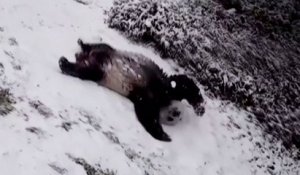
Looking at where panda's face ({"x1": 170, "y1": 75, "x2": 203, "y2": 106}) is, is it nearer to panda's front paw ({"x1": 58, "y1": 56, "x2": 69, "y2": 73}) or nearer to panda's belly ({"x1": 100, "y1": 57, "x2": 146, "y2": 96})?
panda's belly ({"x1": 100, "y1": 57, "x2": 146, "y2": 96})

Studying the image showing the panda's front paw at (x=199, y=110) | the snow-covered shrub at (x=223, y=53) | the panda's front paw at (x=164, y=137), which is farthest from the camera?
the snow-covered shrub at (x=223, y=53)

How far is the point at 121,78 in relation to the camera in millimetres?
7531

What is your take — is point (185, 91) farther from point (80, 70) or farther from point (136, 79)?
point (80, 70)

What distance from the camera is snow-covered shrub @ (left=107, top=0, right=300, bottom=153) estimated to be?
900cm

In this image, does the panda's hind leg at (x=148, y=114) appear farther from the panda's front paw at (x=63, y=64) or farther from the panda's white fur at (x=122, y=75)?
the panda's front paw at (x=63, y=64)

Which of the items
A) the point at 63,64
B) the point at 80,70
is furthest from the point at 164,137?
the point at 63,64

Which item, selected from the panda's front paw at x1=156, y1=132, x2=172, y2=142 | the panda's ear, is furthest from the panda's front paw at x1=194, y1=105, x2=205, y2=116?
the panda's front paw at x1=156, y1=132, x2=172, y2=142

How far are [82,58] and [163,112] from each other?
136cm

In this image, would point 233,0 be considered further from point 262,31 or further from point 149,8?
point 149,8

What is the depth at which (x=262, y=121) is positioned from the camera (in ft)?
28.9

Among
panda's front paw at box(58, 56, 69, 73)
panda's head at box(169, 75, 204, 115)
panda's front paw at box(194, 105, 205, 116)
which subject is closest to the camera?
panda's front paw at box(58, 56, 69, 73)

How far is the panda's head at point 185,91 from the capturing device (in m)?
7.67

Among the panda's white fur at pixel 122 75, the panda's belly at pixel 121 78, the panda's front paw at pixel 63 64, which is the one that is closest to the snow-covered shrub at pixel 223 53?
the panda's white fur at pixel 122 75

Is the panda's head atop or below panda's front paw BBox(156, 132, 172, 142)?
atop
